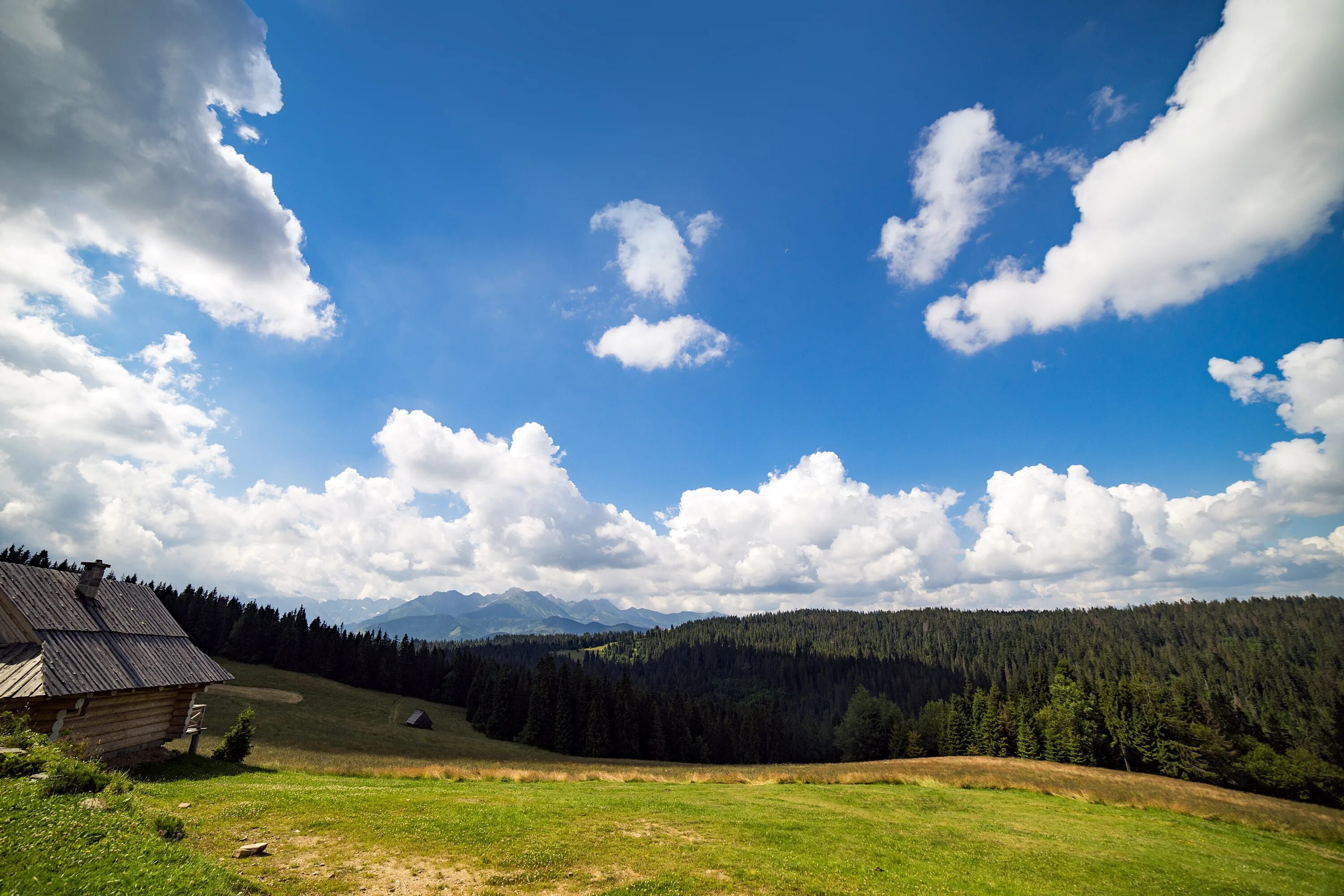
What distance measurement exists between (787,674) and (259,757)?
16262 centimetres

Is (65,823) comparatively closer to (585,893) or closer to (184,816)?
(184,816)

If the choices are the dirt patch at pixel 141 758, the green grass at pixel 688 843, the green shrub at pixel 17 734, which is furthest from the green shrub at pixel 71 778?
the dirt patch at pixel 141 758

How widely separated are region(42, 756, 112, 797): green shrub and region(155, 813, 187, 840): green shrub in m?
2.04

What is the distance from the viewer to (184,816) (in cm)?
1334

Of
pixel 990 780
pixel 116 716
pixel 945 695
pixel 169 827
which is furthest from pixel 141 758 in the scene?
pixel 945 695

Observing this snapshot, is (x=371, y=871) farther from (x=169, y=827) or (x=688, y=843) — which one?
(x=688, y=843)

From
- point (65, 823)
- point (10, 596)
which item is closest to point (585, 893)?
point (65, 823)

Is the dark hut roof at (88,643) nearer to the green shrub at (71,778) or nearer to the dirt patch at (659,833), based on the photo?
the green shrub at (71,778)

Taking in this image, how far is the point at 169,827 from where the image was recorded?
11.2m

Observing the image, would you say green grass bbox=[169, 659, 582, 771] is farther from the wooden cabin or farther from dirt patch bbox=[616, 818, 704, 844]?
dirt patch bbox=[616, 818, 704, 844]

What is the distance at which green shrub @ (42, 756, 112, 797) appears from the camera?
1124cm

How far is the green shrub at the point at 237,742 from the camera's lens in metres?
25.0

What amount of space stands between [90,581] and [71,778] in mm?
16826

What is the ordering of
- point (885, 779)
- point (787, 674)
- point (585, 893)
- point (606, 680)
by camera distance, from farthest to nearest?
point (787, 674), point (606, 680), point (885, 779), point (585, 893)
